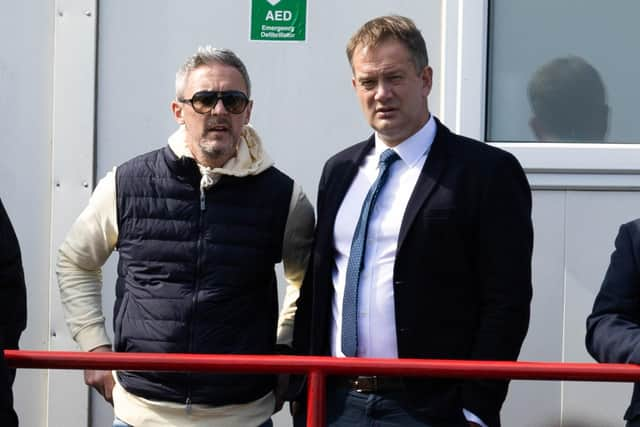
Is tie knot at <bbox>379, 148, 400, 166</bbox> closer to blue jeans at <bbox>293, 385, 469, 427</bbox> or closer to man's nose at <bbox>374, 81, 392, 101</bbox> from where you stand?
man's nose at <bbox>374, 81, 392, 101</bbox>

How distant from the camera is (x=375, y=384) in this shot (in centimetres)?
253

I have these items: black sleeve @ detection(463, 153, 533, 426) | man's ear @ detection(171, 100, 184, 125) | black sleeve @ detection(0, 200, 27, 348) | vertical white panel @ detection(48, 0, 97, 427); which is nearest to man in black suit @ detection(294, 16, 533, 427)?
black sleeve @ detection(463, 153, 533, 426)

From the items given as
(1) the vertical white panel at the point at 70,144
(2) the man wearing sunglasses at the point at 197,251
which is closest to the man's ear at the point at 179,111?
(2) the man wearing sunglasses at the point at 197,251

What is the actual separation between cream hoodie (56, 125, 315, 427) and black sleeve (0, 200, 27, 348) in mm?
333

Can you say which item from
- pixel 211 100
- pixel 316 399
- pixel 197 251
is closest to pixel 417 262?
pixel 316 399

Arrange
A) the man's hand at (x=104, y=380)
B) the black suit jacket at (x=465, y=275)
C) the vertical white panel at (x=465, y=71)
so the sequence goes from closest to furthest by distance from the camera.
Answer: the black suit jacket at (x=465, y=275)
the man's hand at (x=104, y=380)
the vertical white panel at (x=465, y=71)

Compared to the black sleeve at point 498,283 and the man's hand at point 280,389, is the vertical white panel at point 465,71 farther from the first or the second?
the man's hand at point 280,389

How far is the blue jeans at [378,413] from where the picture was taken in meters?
2.51

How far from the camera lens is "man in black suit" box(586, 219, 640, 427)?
238 cm

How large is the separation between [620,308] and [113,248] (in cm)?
125

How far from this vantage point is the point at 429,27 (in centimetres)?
346

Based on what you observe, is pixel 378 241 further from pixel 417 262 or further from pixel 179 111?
pixel 179 111

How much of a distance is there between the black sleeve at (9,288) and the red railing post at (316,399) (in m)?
0.69

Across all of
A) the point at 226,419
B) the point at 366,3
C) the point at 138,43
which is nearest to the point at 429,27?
the point at 366,3
